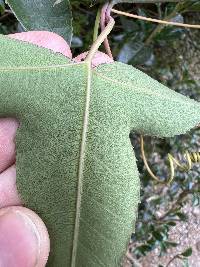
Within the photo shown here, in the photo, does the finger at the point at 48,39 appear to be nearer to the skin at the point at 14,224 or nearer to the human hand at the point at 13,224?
the skin at the point at 14,224

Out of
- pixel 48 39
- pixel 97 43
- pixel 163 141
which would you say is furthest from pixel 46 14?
pixel 163 141

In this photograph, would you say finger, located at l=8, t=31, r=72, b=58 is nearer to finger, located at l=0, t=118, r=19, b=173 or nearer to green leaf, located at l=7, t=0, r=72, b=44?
green leaf, located at l=7, t=0, r=72, b=44

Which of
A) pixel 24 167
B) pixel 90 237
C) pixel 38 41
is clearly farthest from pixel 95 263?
pixel 38 41

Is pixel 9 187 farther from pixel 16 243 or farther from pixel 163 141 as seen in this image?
pixel 163 141

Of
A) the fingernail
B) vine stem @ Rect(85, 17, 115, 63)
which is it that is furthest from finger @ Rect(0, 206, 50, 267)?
vine stem @ Rect(85, 17, 115, 63)

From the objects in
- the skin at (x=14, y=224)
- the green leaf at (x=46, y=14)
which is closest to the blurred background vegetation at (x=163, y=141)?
the green leaf at (x=46, y=14)

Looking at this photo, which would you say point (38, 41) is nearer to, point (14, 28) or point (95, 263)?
point (95, 263)

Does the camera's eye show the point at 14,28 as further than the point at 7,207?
Yes
